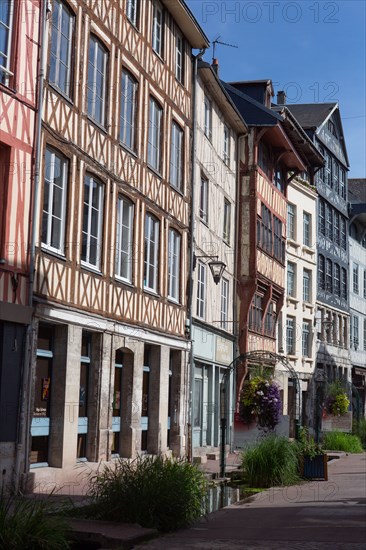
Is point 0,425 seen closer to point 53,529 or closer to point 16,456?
point 16,456

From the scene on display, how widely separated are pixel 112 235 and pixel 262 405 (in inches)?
312

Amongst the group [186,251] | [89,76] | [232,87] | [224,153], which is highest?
[232,87]

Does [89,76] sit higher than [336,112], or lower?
lower

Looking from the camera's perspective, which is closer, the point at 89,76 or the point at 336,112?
the point at 89,76

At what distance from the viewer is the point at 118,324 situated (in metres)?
17.6

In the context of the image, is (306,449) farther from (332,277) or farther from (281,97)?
(281,97)

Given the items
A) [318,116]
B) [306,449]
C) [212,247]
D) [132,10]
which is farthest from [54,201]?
[318,116]

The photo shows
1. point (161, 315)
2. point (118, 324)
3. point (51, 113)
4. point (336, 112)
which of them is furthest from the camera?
point (336, 112)

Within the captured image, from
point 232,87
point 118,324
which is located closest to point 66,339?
point 118,324

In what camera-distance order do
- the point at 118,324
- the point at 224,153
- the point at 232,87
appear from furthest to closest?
the point at 232,87
the point at 224,153
the point at 118,324

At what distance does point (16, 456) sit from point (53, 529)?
5.20 metres

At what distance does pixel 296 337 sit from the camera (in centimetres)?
3634

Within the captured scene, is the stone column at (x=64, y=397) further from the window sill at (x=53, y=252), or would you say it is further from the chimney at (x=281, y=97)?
the chimney at (x=281, y=97)

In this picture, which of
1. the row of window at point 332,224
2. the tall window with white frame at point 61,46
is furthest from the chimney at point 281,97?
the tall window with white frame at point 61,46
